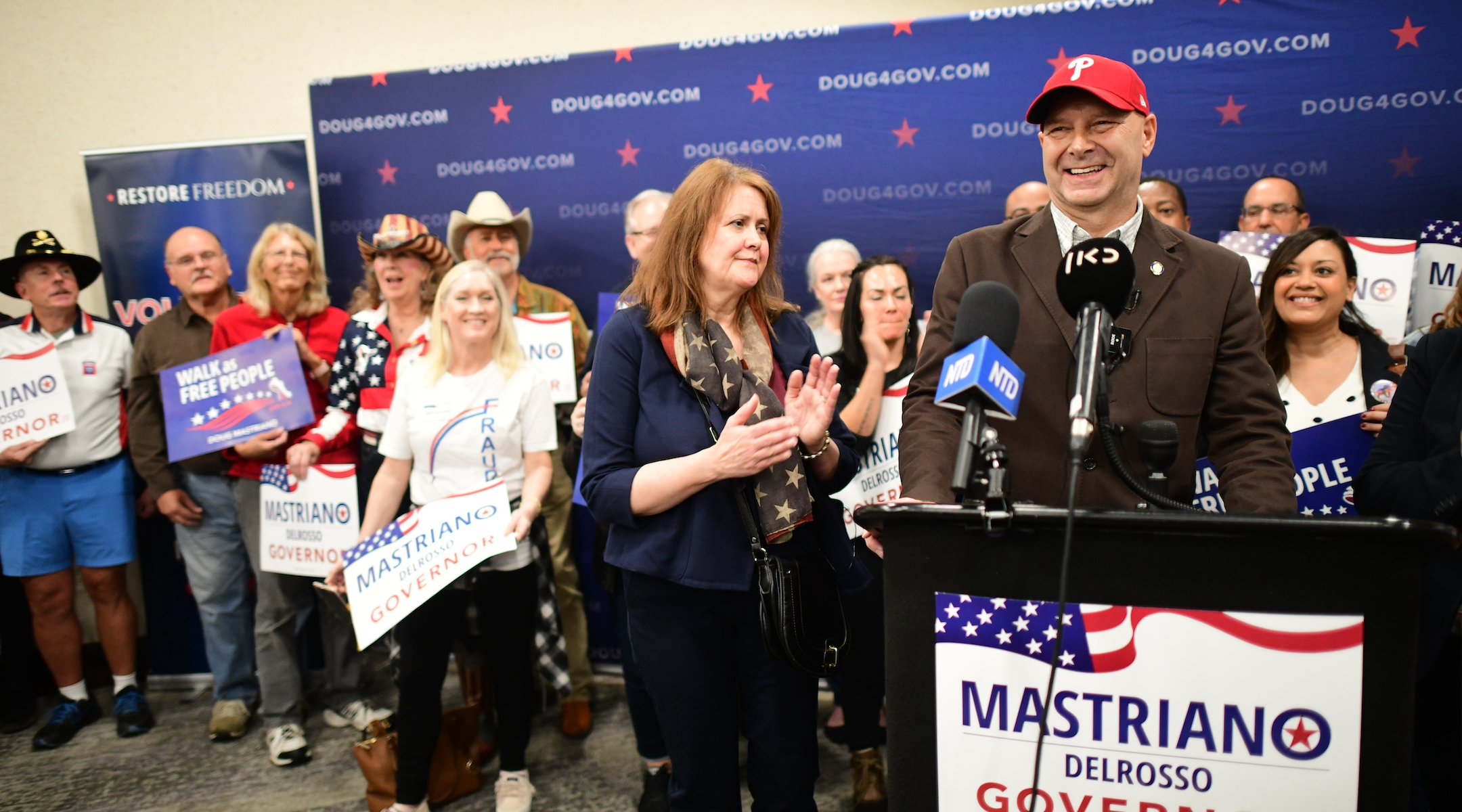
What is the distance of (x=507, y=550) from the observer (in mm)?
2816

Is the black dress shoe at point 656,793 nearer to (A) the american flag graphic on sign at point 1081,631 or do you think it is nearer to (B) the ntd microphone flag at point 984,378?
(A) the american flag graphic on sign at point 1081,631

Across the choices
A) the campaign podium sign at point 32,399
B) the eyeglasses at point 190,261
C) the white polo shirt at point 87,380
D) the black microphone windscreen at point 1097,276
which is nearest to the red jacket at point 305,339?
the eyeglasses at point 190,261

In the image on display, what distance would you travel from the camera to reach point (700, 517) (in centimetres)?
187

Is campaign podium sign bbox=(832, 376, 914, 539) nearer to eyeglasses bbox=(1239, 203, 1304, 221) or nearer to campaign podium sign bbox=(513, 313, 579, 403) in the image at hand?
campaign podium sign bbox=(513, 313, 579, 403)

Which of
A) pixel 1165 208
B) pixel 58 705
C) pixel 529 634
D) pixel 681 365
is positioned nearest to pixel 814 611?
pixel 681 365

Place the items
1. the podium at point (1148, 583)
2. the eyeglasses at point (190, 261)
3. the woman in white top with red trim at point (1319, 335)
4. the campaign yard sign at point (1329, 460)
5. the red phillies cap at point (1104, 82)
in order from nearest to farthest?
the podium at point (1148, 583) → the red phillies cap at point (1104, 82) → the campaign yard sign at point (1329, 460) → the woman in white top with red trim at point (1319, 335) → the eyeglasses at point (190, 261)

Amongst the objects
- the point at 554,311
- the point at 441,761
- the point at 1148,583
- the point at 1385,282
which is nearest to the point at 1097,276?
the point at 1148,583

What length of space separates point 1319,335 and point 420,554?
3083 mm

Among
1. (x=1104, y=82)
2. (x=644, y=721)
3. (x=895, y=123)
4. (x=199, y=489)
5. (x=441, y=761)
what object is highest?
(x=895, y=123)

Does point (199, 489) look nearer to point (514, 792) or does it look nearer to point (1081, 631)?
point (514, 792)

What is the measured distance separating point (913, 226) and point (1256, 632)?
3055 mm

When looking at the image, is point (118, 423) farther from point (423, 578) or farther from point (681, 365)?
point (681, 365)

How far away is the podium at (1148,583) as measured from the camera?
42.1 inches

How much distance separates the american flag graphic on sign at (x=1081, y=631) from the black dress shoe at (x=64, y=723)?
4.40 m
